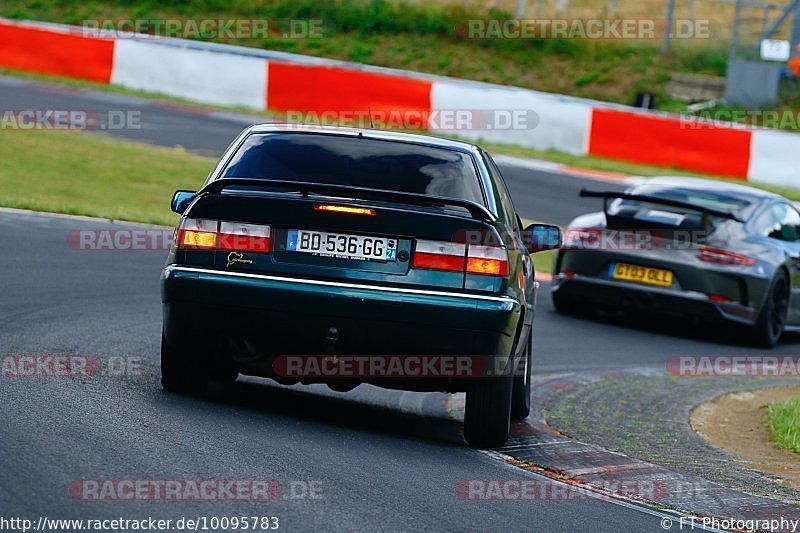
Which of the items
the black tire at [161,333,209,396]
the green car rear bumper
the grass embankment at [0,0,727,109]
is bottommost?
the black tire at [161,333,209,396]

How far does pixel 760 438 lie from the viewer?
8.98 m

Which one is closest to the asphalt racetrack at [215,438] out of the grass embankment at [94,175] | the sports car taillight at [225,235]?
the sports car taillight at [225,235]

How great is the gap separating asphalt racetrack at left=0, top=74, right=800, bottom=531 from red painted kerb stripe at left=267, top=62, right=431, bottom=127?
1374cm

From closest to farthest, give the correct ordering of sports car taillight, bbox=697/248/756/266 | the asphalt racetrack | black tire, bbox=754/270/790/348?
the asphalt racetrack, sports car taillight, bbox=697/248/756/266, black tire, bbox=754/270/790/348

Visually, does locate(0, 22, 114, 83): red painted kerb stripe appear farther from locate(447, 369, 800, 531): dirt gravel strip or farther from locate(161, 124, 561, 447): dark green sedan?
locate(161, 124, 561, 447): dark green sedan

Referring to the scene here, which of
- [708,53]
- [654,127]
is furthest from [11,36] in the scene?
[708,53]

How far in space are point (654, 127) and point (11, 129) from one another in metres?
10.8

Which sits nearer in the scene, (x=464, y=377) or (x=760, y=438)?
(x=464, y=377)

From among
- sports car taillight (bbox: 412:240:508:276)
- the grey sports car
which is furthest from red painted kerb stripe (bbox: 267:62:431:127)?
sports car taillight (bbox: 412:240:508:276)

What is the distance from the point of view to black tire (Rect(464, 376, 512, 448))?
282 inches

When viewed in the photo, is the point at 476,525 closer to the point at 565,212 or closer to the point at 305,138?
the point at 305,138

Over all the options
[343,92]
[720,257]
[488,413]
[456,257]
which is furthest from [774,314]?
[343,92]

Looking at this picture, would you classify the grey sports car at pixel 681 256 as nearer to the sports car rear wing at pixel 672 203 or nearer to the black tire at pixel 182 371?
the sports car rear wing at pixel 672 203

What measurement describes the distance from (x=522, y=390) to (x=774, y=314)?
583 cm
